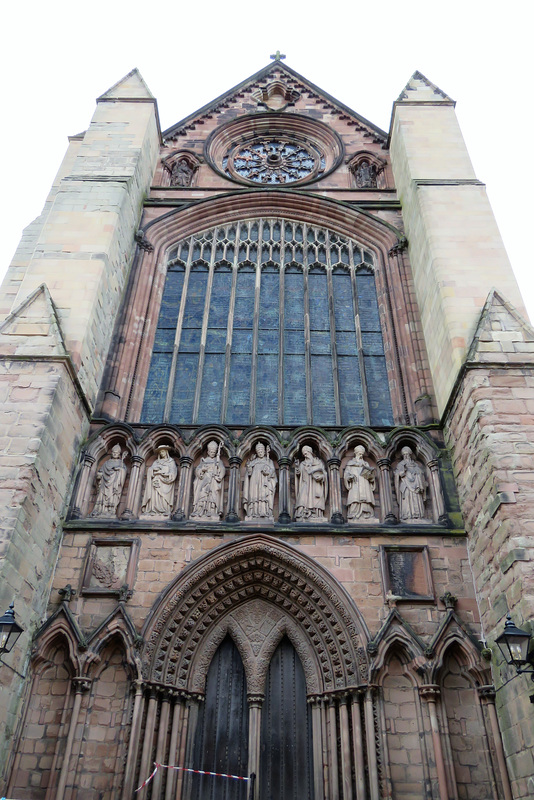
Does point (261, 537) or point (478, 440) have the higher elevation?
point (478, 440)

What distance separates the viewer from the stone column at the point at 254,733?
275 inches

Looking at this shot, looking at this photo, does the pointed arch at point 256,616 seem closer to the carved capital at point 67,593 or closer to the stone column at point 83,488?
the carved capital at point 67,593

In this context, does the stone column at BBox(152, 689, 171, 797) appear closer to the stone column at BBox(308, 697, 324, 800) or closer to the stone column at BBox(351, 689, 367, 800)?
the stone column at BBox(308, 697, 324, 800)

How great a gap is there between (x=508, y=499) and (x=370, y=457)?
2.43 meters

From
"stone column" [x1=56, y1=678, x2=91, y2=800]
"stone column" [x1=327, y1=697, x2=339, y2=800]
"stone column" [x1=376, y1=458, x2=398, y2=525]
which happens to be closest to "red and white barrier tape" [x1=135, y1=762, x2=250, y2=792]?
"stone column" [x1=56, y1=678, x2=91, y2=800]

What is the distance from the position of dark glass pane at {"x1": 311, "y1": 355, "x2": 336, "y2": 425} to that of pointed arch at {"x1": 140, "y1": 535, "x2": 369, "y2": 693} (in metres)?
2.68

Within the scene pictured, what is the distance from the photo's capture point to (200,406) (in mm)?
10133

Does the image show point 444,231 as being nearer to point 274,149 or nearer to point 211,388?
point 211,388

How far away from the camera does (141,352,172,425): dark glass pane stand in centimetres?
998

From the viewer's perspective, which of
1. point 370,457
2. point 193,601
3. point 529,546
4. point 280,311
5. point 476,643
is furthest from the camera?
point 280,311

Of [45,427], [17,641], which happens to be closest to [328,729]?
[17,641]

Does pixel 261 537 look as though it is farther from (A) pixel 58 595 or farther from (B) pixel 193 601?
(A) pixel 58 595

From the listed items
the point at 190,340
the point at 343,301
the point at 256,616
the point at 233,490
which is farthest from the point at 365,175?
the point at 256,616

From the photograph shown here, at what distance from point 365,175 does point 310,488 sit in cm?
874
